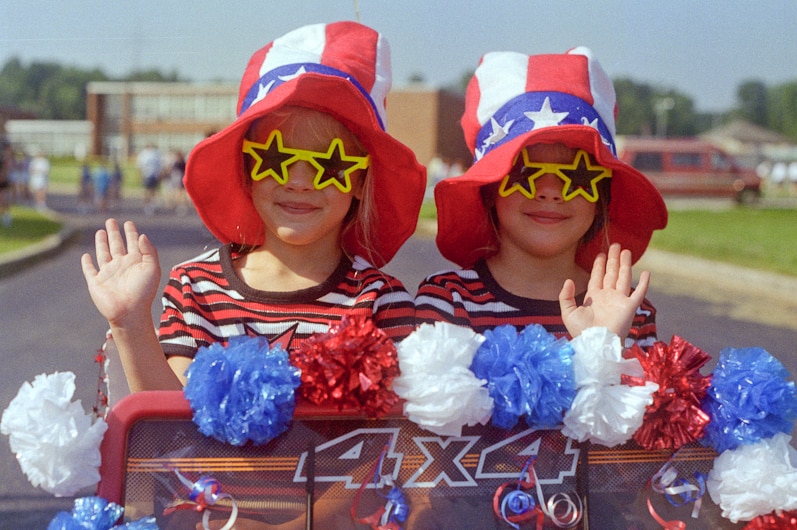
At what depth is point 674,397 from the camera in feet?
5.10

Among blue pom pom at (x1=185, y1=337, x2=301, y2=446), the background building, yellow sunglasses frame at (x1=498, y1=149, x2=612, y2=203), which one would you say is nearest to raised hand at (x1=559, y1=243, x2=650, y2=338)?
yellow sunglasses frame at (x1=498, y1=149, x2=612, y2=203)

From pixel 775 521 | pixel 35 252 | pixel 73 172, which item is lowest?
pixel 73 172

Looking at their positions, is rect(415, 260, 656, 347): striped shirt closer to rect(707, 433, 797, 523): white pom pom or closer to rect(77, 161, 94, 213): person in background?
rect(707, 433, 797, 523): white pom pom

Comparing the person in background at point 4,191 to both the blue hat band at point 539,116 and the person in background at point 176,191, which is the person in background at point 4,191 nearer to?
the person in background at point 176,191

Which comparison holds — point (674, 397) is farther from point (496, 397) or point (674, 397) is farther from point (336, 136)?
point (336, 136)

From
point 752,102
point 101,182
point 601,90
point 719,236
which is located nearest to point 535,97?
point 601,90

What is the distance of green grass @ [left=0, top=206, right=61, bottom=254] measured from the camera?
13586 mm

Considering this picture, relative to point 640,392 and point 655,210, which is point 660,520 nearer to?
point 640,392

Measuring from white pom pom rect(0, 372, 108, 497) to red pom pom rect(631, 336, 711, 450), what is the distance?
0.93 metres

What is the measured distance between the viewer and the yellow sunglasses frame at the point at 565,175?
2.30m

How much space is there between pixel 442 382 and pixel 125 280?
75 cm

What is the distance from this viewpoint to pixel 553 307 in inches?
96.8

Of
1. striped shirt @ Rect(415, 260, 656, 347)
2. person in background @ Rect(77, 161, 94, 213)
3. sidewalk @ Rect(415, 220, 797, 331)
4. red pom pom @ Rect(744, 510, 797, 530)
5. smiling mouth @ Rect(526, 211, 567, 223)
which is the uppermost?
smiling mouth @ Rect(526, 211, 567, 223)

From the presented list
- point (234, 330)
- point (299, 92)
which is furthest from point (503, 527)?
point (299, 92)
